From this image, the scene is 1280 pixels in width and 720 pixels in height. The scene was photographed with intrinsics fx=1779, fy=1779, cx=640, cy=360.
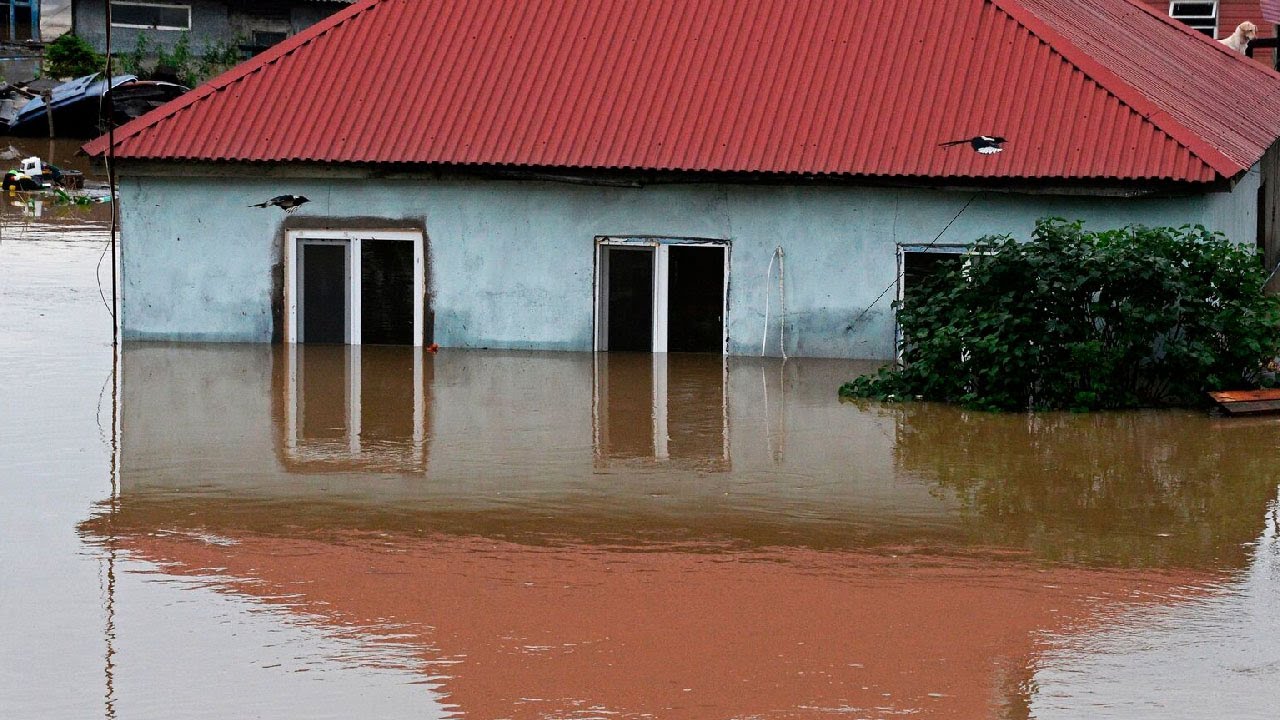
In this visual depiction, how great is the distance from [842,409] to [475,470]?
460cm

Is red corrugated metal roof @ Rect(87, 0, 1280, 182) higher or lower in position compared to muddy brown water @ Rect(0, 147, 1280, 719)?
higher

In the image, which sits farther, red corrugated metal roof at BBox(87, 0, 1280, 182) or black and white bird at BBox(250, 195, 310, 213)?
black and white bird at BBox(250, 195, 310, 213)

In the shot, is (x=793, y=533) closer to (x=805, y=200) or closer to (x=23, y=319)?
(x=805, y=200)

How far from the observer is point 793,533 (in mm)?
10984

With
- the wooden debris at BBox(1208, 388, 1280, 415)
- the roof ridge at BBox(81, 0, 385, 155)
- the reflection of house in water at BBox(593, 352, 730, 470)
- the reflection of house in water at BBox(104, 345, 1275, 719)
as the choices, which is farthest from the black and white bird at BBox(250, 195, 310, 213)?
the wooden debris at BBox(1208, 388, 1280, 415)

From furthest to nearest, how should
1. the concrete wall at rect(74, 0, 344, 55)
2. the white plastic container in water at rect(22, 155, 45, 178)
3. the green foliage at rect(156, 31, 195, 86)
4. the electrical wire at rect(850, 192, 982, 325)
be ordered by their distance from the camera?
the concrete wall at rect(74, 0, 344, 55) < the green foliage at rect(156, 31, 195, 86) < the white plastic container in water at rect(22, 155, 45, 178) < the electrical wire at rect(850, 192, 982, 325)

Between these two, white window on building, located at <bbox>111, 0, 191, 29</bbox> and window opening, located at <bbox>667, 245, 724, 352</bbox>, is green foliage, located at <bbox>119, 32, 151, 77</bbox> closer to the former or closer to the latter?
white window on building, located at <bbox>111, 0, 191, 29</bbox>

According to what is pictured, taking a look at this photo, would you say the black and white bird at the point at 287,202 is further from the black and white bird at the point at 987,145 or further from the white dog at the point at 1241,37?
the white dog at the point at 1241,37

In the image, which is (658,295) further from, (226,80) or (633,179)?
(226,80)

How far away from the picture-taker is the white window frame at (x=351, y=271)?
2048 cm

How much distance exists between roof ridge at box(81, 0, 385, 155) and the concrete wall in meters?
29.6

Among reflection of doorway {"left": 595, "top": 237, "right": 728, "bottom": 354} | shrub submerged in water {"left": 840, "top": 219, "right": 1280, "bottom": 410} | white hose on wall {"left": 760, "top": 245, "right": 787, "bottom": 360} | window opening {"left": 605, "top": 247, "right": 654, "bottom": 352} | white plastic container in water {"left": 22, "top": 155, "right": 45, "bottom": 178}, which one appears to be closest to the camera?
shrub submerged in water {"left": 840, "top": 219, "right": 1280, "bottom": 410}

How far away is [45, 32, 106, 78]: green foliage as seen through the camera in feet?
163

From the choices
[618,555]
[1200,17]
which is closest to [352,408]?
[618,555]
